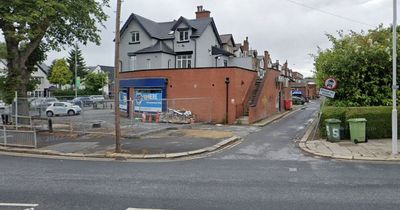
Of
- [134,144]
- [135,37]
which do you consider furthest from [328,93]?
[135,37]

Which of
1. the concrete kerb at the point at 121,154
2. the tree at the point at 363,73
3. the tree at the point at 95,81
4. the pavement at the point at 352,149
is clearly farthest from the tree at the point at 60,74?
the pavement at the point at 352,149

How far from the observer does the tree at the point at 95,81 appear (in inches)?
2892

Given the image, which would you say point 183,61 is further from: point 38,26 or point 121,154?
point 121,154

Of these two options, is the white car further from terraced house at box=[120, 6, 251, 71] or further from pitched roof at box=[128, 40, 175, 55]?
pitched roof at box=[128, 40, 175, 55]

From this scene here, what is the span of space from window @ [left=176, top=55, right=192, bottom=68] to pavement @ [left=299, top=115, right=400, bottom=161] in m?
25.9

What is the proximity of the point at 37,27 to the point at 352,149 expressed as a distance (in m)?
16.7

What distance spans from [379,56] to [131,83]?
65.5 feet

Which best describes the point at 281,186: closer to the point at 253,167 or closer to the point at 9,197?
the point at 253,167

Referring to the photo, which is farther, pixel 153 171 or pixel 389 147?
pixel 389 147

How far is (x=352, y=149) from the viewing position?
578 inches

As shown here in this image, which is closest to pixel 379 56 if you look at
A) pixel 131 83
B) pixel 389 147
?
pixel 389 147

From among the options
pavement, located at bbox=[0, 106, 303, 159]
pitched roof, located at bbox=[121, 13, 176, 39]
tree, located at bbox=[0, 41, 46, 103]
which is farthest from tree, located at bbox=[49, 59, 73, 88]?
pavement, located at bbox=[0, 106, 303, 159]

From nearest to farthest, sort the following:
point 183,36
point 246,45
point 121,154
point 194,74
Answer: point 121,154, point 194,74, point 183,36, point 246,45

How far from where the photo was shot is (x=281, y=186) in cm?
878
